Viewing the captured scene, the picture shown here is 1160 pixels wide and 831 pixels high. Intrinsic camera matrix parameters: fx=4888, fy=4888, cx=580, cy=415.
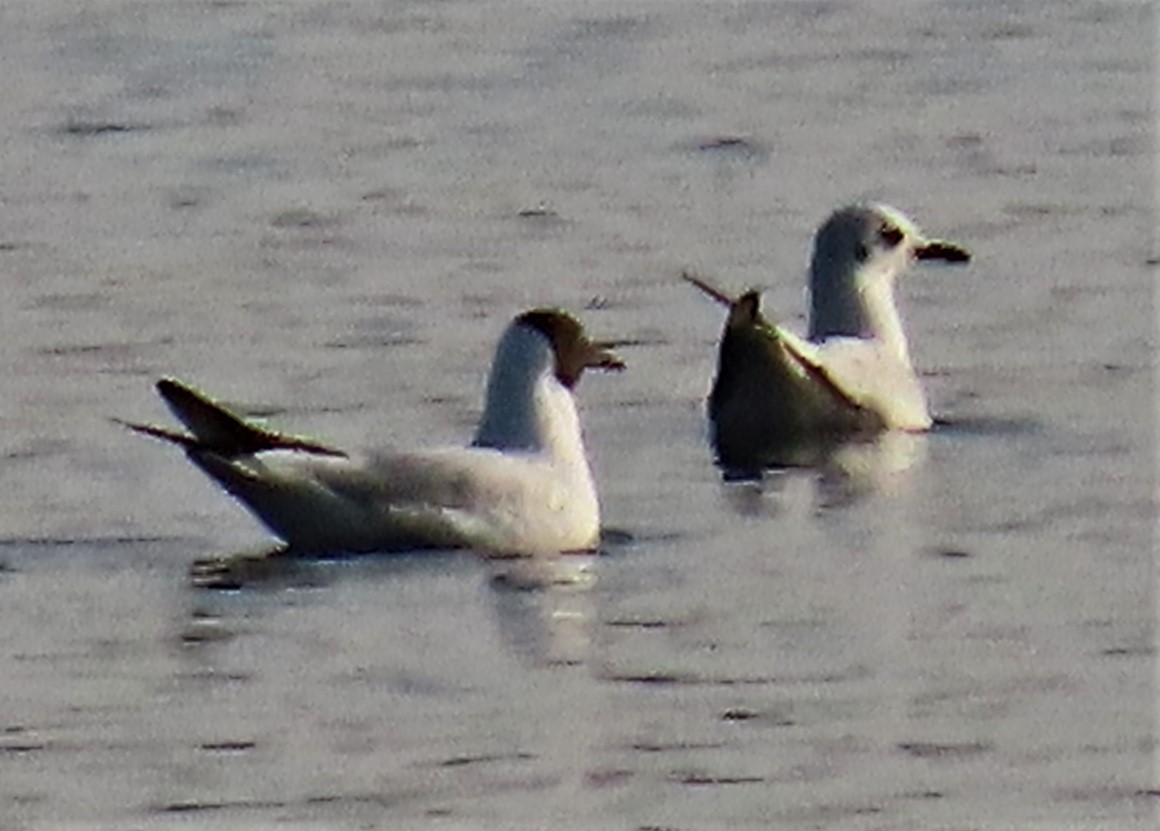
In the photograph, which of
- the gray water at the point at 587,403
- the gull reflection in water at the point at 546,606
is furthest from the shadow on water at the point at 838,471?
the gull reflection in water at the point at 546,606

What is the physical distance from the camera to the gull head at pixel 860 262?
1881cm

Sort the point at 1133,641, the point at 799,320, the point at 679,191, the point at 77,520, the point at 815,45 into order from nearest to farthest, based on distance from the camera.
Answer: the point at 1133,641 < the point at 77,520 < the point at 799,320 < the point at 679,191 < the point at 815,45

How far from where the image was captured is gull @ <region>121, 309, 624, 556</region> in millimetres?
15078

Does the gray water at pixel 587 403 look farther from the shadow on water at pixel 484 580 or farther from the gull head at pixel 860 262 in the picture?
the gull head at pixel 860 262

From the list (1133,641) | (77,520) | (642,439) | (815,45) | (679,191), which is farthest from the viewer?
(815,45)

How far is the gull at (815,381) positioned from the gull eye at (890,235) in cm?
15

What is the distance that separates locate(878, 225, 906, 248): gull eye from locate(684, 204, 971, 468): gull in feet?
0.49

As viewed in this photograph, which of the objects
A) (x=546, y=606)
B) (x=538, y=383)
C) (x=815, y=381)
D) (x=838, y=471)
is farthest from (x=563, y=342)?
(x=815, y=381)

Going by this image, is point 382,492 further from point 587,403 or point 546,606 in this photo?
point 587,403

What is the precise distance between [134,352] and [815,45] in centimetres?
849

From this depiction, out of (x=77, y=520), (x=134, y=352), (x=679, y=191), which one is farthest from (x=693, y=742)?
(x=679, y=191)

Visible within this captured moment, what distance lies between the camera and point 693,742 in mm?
12797

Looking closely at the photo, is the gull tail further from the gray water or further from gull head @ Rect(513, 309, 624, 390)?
gull head @ Rect(513, 309, 624, 390)

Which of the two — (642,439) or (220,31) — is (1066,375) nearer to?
(642,439)
